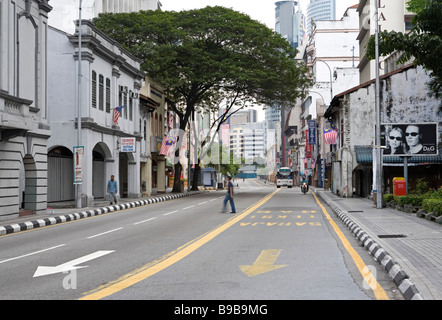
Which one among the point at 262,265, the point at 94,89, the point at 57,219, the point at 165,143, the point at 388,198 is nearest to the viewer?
the point at 262,265

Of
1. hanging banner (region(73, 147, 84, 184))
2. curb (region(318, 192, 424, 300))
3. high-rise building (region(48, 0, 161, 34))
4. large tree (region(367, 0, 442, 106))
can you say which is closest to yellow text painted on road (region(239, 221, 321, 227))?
curb (region(318, 192, 424, 300))

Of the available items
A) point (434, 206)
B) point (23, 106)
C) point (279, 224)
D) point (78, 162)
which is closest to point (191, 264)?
point (279, 224)

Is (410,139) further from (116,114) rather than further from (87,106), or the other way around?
(116,114)

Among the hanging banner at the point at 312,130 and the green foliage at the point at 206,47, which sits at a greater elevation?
the green foliage at the point at 206,47

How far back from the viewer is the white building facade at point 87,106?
29.5m

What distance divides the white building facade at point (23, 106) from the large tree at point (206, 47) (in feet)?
61.7

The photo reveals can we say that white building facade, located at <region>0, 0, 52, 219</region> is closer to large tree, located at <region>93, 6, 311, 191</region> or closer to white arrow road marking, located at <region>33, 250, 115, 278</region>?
white arrow road marking, located at <region>33, 250, 115, 278</region>

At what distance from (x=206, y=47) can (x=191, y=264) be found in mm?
35616

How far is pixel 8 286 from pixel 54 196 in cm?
2279

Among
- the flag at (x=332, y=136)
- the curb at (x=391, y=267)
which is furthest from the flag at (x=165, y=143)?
the curb at (x=391, y=267)

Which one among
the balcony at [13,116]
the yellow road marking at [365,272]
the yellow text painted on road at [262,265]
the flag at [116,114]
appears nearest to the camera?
the yellow road marking at [365,272]

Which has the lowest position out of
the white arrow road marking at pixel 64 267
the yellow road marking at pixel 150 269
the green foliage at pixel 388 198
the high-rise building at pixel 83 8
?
the white arrow road marking at pixel 64 267

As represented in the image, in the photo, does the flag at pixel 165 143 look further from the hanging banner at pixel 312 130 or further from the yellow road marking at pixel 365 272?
the yellow road marking at pixel 365 272

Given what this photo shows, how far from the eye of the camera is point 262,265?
9.90m
